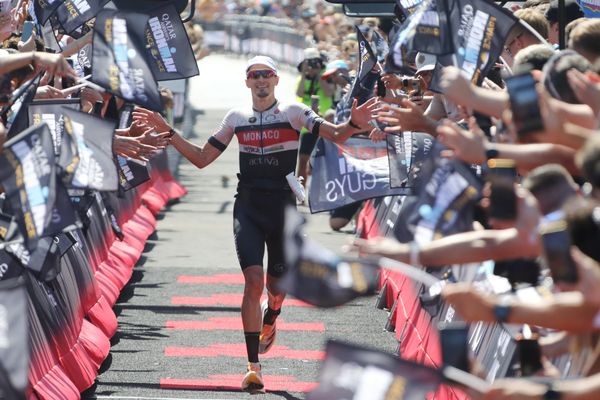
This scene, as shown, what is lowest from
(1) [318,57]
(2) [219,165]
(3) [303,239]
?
(2) [219,165]

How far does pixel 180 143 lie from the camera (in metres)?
11.6

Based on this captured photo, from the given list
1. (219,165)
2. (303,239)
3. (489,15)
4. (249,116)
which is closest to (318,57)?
(219,165)

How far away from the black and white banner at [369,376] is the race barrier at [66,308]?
1325 mm

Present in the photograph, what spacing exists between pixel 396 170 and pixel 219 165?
1658cm

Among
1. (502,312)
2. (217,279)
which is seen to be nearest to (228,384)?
(217,279)

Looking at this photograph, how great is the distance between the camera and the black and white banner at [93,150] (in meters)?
7.98

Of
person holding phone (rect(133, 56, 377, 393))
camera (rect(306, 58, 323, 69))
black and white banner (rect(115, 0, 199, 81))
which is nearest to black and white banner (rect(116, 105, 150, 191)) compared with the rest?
person holding phone (rect(133, 56, 377, 393))

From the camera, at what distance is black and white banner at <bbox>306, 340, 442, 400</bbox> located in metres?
5.92

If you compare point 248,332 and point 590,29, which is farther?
point 248,332

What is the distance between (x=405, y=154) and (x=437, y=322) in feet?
4.88

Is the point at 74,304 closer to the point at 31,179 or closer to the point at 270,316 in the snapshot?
the point at 270,316

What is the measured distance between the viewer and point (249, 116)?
11.8 metres

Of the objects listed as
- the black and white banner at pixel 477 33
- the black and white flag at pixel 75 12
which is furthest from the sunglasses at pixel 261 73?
the black and white banner at pixel 477 33

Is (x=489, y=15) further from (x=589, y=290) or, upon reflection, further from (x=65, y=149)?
(x=589, y=290)
